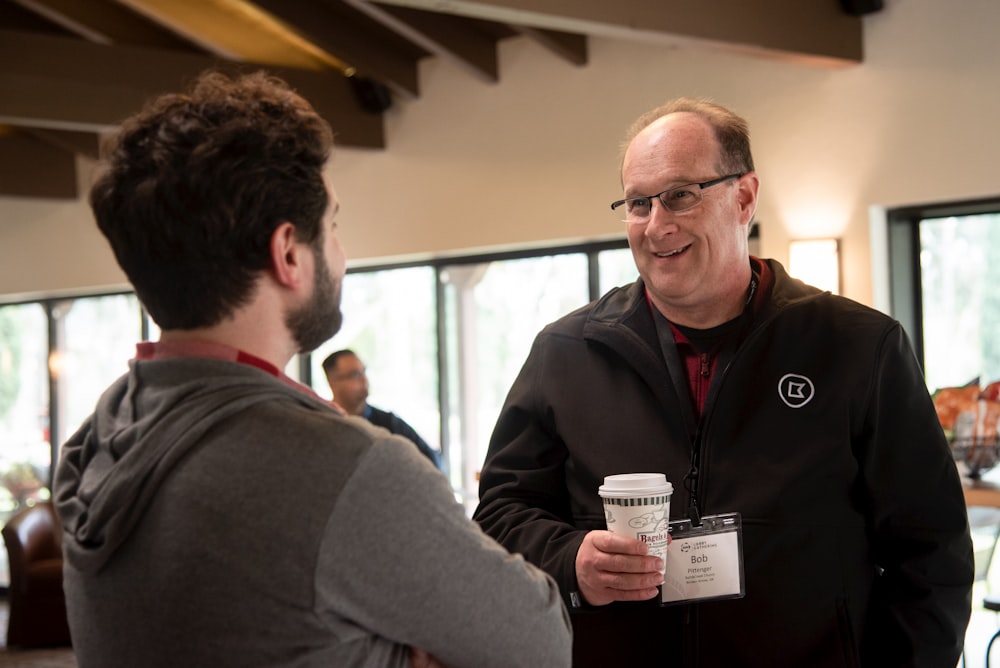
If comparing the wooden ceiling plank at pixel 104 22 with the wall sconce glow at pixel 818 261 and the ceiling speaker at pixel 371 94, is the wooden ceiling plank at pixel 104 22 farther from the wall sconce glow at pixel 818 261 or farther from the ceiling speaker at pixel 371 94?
the wall sconce glow at pixel 818 261

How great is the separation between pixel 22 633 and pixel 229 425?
280 inches

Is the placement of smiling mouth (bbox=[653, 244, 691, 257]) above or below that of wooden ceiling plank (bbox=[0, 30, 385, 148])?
below

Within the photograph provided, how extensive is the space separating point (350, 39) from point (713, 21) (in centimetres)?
251

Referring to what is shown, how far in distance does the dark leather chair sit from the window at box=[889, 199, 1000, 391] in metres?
5.45

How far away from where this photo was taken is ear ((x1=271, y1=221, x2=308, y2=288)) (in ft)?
3.45

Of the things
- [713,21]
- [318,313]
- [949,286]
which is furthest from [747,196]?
[949,286]

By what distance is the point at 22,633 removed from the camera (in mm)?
7191

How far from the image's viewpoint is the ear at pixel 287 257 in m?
1.05

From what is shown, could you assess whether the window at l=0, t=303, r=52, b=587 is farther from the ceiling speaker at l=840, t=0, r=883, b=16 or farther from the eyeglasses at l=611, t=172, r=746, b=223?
the eyeglasses at l=611, t=172, r=746, b=223

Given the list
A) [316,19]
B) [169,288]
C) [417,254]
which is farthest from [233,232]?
[417,254]

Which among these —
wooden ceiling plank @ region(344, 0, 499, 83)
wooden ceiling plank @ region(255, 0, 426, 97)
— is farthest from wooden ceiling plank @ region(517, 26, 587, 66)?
wooden ceiling plank @ region(255, 0, 426, 97)

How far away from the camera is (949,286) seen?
4.77m

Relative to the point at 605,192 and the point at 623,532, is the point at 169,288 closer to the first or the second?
the point at 623,532

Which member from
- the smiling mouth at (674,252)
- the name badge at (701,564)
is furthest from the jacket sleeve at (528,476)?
the smiling mouth at (674,252)
